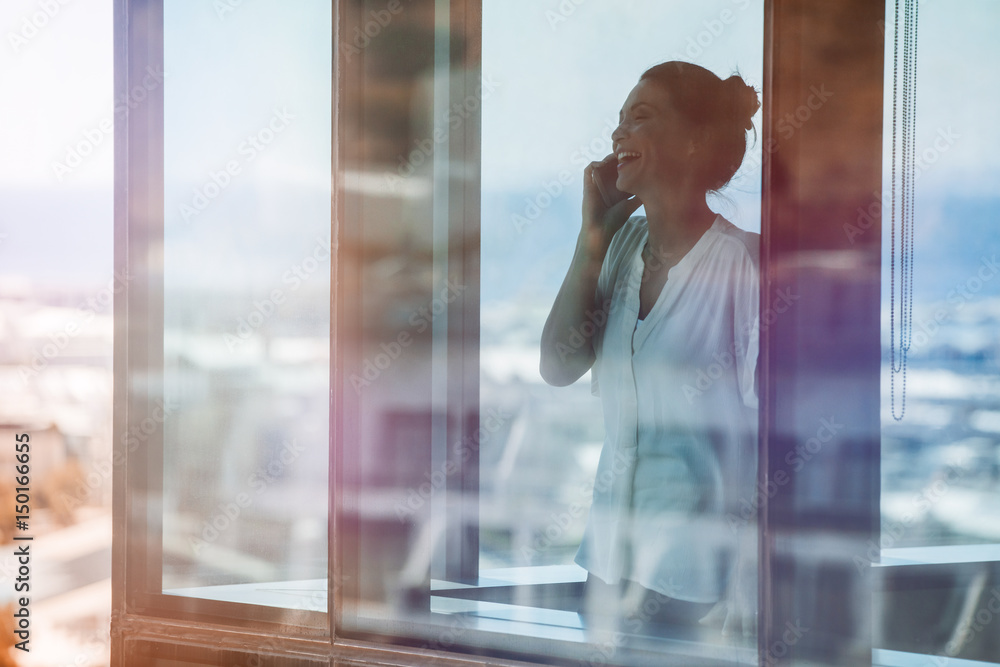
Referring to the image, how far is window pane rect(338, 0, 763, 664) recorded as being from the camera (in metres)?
1.33

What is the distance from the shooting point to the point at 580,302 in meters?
1.33

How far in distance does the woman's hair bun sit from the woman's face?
0.30ft

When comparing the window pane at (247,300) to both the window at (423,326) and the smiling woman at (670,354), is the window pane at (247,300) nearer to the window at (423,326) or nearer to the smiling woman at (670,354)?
the window at (423,326)

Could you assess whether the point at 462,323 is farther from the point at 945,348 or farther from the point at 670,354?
the point at 945,348

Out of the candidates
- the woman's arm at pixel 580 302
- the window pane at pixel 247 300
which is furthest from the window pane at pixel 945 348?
the window pane at pixel 247 300

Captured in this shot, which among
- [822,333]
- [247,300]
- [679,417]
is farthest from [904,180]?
[247,300]

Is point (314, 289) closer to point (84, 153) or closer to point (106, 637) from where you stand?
point (84, 153)

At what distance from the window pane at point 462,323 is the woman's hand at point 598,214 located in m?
0.02

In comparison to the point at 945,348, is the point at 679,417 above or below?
below

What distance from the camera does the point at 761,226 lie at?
1.19 meters

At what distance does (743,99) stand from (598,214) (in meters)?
0.31

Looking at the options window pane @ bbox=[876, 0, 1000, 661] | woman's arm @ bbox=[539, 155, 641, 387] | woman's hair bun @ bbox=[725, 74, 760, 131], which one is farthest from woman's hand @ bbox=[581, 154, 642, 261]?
window pane @ bbox=[876, 0, 1000, 661]

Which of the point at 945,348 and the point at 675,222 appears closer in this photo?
the point at 945,348

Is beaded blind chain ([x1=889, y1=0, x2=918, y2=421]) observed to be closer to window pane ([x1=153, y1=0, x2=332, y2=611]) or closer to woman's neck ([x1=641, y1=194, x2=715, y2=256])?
woman's neck ([x1=641, y1=194, x2=715, y2=256])
